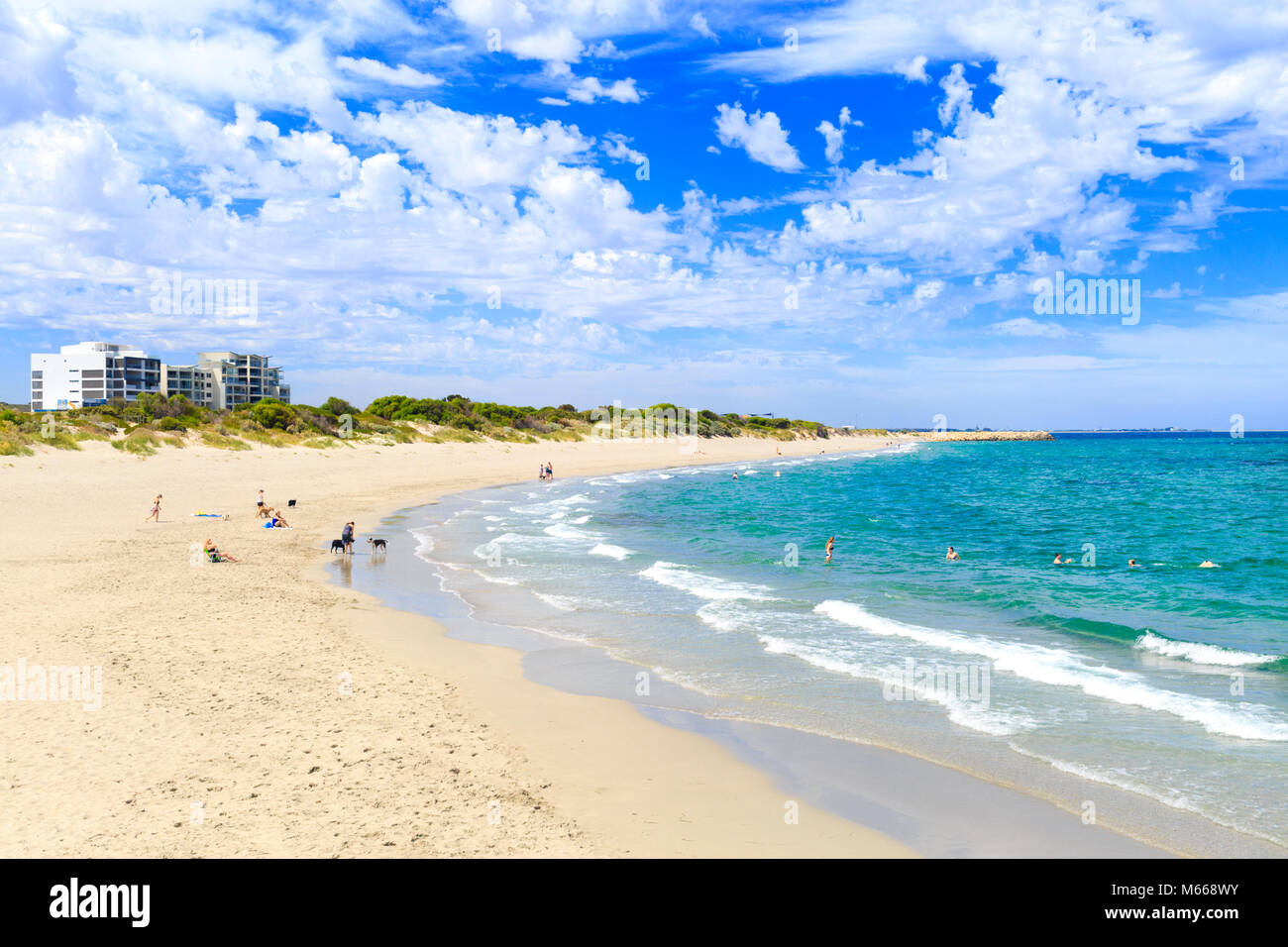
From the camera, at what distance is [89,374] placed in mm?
109625

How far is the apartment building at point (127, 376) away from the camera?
110m

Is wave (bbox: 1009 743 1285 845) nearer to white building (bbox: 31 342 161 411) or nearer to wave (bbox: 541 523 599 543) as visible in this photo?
wave (bbox: 541 523 599 543)

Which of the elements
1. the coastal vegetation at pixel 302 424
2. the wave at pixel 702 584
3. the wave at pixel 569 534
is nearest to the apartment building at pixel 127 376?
the coastal vegetation at pixel 302 424

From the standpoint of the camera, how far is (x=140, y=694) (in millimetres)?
9375

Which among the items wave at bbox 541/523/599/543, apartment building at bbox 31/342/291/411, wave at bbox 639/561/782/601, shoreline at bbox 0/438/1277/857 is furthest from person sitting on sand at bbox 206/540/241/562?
apartment building at bbox 31/342/291/411

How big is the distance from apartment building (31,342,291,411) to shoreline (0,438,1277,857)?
10713cm

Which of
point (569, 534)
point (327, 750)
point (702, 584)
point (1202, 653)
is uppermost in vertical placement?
point (569, 534)

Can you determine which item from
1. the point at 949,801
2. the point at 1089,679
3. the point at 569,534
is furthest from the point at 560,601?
the point at 949,801

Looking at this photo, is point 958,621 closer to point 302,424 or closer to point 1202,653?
point 1202,653

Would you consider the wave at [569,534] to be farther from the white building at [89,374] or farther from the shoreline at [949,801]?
the white building at [89,374]

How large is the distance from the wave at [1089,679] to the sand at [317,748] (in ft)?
20.3

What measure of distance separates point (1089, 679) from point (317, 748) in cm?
1124

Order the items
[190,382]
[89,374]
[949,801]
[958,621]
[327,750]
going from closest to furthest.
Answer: [949,801] < [327,750] < [958,621] < [89,374] < [190,382]
